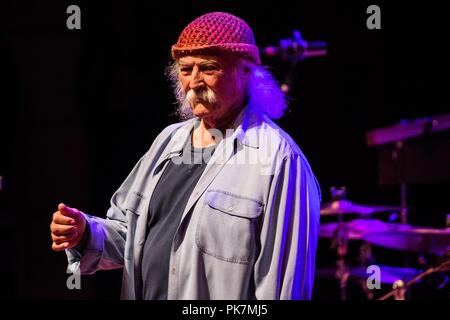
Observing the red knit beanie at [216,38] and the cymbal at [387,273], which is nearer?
the red knit beanie at [216,38]

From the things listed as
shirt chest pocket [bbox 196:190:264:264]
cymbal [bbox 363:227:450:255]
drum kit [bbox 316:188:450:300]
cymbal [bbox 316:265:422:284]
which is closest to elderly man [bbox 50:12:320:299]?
shirt chest pocket [bbox 196:190:264:264]

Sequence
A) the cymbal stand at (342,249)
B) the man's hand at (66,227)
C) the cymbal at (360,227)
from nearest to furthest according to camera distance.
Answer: the man's hand at (66,227), the cymbal at (360,227), the cymbal stand at (342,249)

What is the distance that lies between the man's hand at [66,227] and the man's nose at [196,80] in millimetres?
581

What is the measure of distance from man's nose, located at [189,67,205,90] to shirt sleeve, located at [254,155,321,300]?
39 cm

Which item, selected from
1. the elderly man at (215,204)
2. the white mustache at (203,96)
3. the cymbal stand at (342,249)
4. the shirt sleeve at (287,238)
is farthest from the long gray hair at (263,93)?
the cymbal stand at (342,249)

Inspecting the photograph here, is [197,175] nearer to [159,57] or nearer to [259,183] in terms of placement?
[259,183]

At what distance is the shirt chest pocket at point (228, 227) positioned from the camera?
6.22 feet

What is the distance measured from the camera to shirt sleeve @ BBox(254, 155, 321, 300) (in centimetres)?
187

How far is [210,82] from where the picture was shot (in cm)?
206

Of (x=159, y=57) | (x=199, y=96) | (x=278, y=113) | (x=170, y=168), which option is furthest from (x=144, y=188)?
(x=159, y=57)

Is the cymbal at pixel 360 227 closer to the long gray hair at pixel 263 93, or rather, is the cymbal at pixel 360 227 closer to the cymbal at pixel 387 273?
the cymbal at pixel 387 273

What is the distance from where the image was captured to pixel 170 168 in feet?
7.28

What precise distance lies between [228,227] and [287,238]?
19 cm
